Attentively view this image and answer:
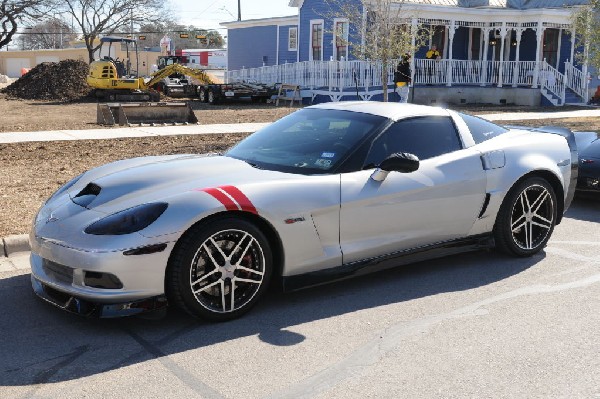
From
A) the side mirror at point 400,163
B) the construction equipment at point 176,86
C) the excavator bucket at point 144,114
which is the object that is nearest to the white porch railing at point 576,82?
the construction equipment at point 176,86

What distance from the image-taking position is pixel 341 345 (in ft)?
14.0

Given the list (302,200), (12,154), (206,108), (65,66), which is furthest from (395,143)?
(65,66)

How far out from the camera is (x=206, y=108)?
25500 millimetres

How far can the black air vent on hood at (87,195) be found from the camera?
4.64 meters

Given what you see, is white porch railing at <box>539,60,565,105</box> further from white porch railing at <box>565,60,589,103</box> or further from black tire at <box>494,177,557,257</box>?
black tire at <box>494,177,557,257</box>

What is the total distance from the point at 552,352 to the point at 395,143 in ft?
6.52

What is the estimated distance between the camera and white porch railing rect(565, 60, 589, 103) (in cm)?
2778

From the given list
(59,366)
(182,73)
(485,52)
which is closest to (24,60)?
(182,73)

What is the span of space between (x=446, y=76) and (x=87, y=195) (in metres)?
24.6

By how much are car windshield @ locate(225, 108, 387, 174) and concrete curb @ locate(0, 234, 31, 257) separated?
2101mm

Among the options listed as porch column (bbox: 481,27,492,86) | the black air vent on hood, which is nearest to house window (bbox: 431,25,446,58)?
porch column (bbox: 481,27,492,86)

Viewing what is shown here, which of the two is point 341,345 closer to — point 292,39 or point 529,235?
point 529,235

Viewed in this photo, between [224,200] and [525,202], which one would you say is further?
[525,202]

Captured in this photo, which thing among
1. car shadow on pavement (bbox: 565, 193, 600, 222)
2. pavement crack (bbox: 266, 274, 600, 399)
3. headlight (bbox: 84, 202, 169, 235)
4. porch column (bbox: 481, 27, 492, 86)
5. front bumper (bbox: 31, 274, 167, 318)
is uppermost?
porch column (bbox: 481, 27, 492, 86)
